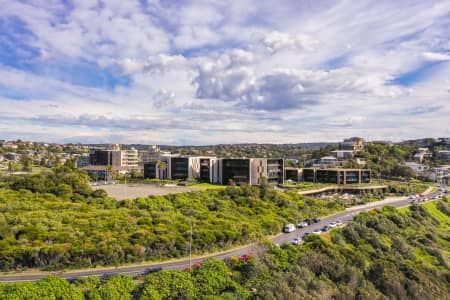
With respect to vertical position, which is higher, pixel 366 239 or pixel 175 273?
pixel 175 273

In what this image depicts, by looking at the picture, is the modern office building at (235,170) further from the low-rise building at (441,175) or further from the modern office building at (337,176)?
the low-rise building at (441,175)

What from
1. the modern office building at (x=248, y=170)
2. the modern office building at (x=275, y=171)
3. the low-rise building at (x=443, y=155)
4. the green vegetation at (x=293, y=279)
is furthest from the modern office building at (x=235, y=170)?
the low-rise building at (x=443, y=155)

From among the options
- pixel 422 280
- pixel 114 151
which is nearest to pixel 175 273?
pixel 422 280

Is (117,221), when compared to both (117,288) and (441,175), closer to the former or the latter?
(117,288)

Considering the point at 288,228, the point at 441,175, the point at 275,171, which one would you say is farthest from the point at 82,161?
the point at 441,175

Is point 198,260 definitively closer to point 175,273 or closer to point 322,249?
point 175,273

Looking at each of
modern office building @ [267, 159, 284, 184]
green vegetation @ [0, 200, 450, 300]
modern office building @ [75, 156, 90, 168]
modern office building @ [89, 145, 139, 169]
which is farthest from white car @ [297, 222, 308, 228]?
modern office building @ [75, 156, 90, 168]
